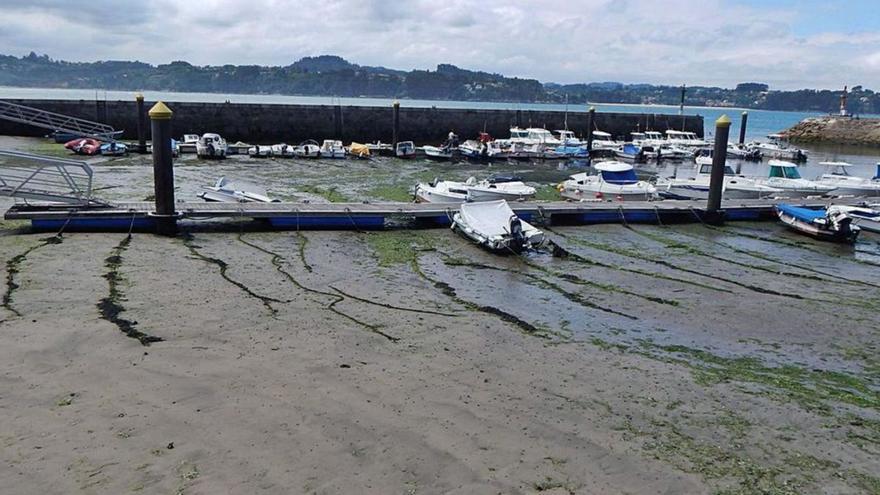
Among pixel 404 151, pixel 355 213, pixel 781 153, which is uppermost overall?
pixel 781 153

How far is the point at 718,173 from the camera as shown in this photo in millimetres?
21906

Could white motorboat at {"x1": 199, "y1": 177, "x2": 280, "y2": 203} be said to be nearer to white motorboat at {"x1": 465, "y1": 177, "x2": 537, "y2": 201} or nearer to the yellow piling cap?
the yellow piling cap

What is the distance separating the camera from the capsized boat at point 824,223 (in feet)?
65.0

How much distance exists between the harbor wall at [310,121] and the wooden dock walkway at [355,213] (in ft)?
103

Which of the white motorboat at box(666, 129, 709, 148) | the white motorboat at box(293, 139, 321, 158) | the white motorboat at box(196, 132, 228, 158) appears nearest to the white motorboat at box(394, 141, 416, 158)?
the white motorboat at box(293, 139, 321, 158)

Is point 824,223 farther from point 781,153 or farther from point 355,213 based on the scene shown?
point 781,153

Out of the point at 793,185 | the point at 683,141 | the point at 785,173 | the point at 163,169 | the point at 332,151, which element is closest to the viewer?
the point at 163,169

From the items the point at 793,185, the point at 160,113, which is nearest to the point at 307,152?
the point at 160,113

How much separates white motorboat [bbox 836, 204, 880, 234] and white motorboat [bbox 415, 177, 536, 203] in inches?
427

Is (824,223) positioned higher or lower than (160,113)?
lower

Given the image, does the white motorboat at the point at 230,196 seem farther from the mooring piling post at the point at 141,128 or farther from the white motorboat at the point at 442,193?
the mooring piling post at the point at 141,128

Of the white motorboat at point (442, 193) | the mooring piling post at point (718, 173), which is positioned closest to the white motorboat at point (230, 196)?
the white motorboat at point (442, 193)

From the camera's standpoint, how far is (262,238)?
17.3 m

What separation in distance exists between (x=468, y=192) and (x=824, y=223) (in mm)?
11341
